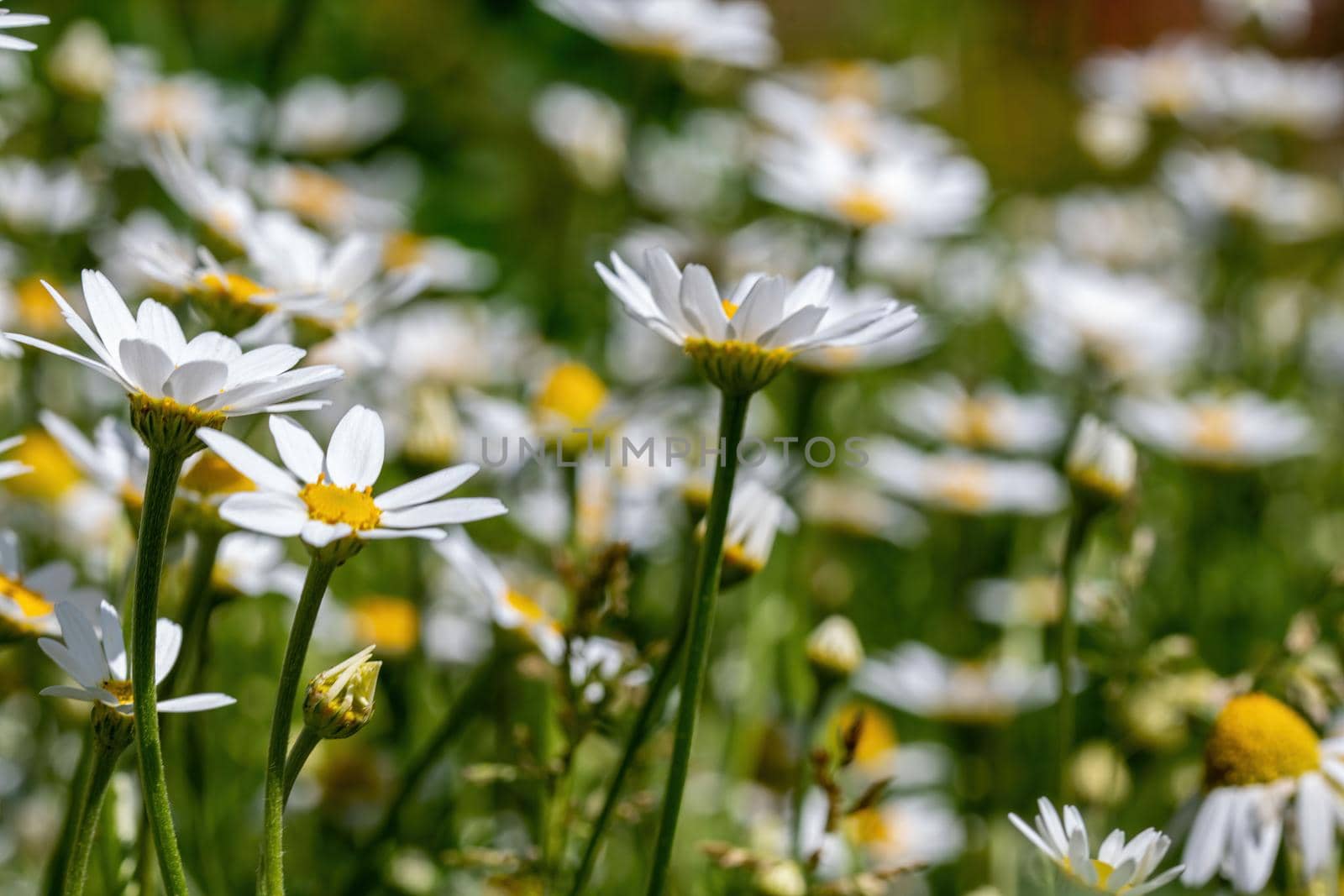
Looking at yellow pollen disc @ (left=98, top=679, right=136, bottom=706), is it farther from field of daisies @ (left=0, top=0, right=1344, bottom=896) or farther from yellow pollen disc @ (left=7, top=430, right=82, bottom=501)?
yellow pollen disc @ (left=7, top=430, right=82, bottom=501)

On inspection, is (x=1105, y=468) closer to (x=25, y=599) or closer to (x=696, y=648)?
(x=696, y=648)

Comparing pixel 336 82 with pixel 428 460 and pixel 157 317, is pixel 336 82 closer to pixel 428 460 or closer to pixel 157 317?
pixel 428 460

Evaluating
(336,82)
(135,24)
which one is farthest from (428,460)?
(336,82)

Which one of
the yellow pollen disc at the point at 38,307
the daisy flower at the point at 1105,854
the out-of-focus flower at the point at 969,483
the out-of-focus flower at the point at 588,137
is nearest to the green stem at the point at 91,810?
the daisy flower at the point at 1105,854

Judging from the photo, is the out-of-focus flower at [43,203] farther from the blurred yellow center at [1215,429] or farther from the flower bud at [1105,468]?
the blurred yellow center at [1215,429]

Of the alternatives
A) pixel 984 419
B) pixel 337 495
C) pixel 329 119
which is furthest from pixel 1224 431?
pixel 329 119
